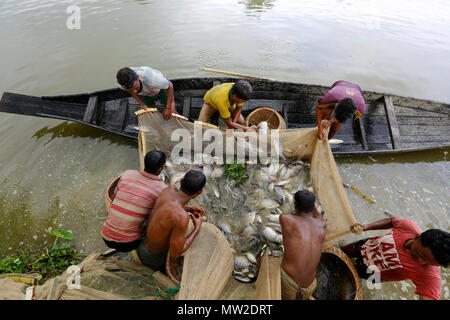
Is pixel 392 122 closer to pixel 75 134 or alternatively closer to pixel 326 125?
→ pixel 326 125

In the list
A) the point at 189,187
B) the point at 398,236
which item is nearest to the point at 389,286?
the point at 398,236

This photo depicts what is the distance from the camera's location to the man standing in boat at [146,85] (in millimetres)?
2520

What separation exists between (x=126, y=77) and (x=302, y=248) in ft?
8.63

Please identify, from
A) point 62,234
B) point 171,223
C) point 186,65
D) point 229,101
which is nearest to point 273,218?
point 171,223

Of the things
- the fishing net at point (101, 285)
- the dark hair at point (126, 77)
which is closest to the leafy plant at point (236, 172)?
the fishing net at point (101, 285)

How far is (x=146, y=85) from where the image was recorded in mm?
2885

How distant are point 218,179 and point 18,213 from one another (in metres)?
3.00

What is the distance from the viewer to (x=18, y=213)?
120 inches

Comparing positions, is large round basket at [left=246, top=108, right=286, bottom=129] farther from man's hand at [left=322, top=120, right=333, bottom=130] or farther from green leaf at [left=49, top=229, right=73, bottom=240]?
green leaf at [left=49, top=229, right=73, bottom=240]

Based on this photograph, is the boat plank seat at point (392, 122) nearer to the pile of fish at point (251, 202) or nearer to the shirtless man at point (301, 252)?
the pile of fish at point (251, 202)

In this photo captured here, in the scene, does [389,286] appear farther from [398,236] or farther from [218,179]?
[218,179]

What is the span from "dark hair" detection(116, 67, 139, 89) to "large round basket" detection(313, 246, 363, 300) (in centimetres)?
291

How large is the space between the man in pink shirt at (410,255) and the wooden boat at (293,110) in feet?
6.10

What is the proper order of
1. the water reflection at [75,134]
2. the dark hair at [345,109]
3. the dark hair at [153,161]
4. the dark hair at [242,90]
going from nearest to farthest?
the dark hair at [153,161] < the dark hair at [345,109] < the dark hair at [242,90] < the water reflection at [75,134]
